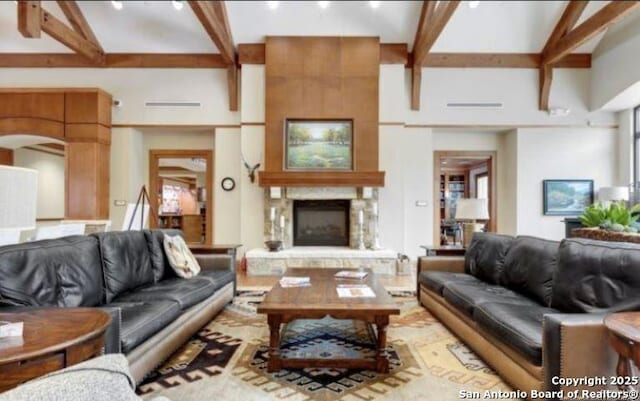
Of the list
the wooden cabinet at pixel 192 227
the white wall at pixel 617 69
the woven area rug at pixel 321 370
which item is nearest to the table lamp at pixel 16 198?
the woven area rug at pixel 321 370

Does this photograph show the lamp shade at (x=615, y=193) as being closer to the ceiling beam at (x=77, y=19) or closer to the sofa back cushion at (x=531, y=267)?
the sofa back cushion at (x=531, y=267)

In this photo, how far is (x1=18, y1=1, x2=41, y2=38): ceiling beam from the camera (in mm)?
5305

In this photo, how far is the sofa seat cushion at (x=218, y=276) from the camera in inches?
151

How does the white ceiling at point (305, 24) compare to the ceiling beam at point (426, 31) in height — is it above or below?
above

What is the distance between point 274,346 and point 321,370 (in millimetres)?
360

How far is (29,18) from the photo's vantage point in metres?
5.34

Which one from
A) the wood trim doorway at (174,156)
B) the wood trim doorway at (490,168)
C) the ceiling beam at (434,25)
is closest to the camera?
the ceiling beam at (434,25)

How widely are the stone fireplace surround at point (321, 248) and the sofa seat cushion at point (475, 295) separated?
2.84m

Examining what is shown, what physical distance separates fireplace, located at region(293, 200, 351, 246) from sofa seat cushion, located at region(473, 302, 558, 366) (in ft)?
14.4

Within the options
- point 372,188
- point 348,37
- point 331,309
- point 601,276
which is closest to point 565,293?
point 601,276

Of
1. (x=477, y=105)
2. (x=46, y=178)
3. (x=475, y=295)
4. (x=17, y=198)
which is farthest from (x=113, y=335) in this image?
(x=46, y=178)

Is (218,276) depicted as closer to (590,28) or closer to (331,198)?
(331,198)

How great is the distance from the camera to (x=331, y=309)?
265cm

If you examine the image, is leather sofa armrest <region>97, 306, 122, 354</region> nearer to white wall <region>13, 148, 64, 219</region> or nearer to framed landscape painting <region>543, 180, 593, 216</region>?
framed landscape painting <region>543, 180, 593, 216</region>
